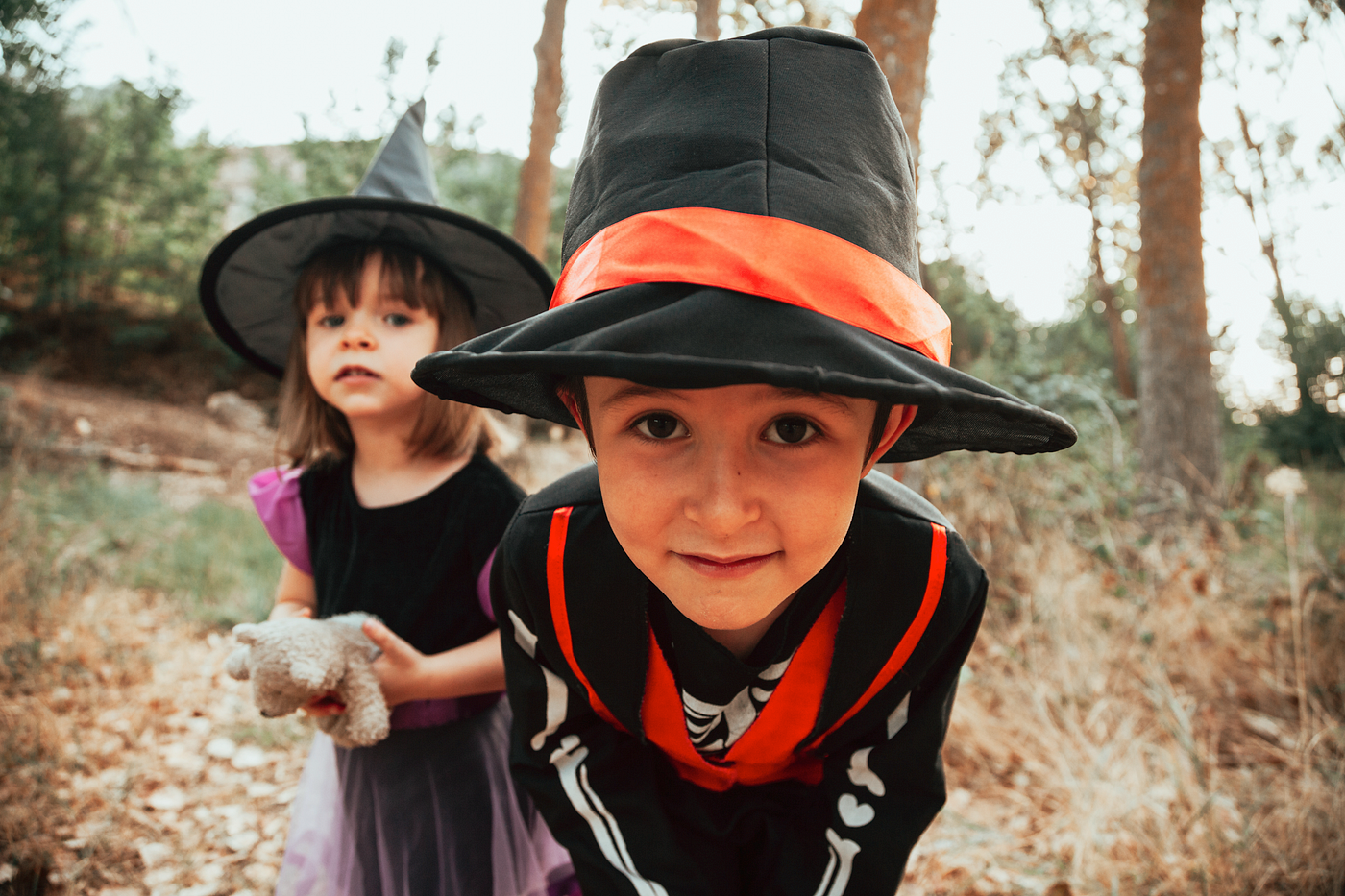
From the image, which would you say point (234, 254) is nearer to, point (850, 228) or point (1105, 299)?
point (850, 228)

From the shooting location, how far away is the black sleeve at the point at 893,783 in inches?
51.4

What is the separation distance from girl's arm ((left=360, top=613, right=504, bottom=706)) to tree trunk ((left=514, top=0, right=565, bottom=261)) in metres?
5.19

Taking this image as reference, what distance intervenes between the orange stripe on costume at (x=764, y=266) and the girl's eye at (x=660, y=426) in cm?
20

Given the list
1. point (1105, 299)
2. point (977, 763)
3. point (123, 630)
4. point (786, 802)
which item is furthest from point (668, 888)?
point (1105, 299)

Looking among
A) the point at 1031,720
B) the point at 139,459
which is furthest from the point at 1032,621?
the point at 139,459

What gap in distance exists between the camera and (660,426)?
38.7 inches

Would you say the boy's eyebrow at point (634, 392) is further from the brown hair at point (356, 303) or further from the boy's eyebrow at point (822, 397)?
the brown hair at point (356, 303)

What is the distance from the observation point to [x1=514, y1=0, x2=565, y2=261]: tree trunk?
246 inches

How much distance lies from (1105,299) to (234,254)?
1405 cm

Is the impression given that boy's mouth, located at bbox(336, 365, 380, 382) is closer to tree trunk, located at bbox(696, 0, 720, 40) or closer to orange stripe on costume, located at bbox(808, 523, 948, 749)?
orange stripe on costume, located at bbox(808, 523, 948, 749)

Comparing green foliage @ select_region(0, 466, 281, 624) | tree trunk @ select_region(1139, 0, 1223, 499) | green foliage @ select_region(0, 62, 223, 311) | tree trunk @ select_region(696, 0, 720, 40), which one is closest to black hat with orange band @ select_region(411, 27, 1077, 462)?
tree trunk @ select_region(696, 0, 720, 40)

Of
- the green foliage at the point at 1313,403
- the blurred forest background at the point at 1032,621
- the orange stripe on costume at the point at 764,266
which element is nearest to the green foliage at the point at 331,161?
the blurred forest background at the point at 1032,621

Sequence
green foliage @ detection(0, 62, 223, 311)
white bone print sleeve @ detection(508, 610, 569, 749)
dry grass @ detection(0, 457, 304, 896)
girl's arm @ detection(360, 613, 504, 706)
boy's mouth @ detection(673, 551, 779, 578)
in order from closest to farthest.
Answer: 1. boy's mouth @ detection(673, 551, 779, 578)
2. white bone print sleeve @ detection(508, 610, 569, 749)
3. girl's arm @ detection(360, 613, 504, 706)
4. dry grass @ detection(0, 457, 304, 896)
5. green foliage @ detection(0, 62, 223, 311)

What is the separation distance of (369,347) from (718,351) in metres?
1.14
